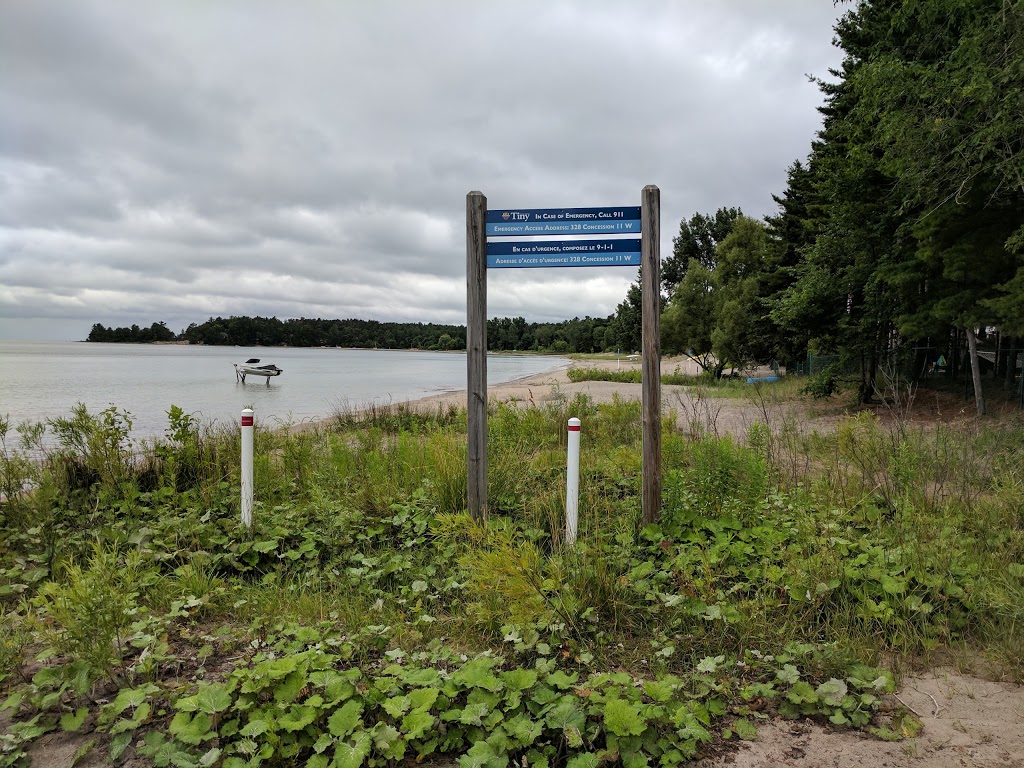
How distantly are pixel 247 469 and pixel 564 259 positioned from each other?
11.0 ft

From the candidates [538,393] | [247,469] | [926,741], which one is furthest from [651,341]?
[538,393]

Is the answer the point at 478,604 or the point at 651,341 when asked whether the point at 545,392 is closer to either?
the point at 651,341

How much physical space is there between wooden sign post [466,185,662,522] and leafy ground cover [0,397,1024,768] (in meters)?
0.38

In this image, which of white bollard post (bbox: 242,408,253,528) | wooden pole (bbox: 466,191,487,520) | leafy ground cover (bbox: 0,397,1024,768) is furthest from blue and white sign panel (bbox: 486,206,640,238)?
white bollard post (bbox: 242,408,253,528)

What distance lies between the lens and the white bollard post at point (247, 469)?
16.9 ft

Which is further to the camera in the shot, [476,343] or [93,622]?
[476,343]

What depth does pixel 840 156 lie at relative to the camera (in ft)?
47.9

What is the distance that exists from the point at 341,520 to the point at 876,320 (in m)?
14.9

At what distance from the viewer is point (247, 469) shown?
17.3 feet

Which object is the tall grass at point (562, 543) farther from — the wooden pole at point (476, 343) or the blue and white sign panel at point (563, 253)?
the blue and white sign panel at point (563, 253)

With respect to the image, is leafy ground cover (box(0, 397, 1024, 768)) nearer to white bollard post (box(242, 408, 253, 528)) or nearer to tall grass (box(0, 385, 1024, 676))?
tall grass (box(0, 385, 1024, 676))

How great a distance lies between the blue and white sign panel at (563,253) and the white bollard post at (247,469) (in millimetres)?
2604

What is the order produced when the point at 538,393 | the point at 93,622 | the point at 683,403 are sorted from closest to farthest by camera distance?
the point at 93,622, the point at 683,403, the point at 538,393

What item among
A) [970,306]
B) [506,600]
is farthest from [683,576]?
[970,306]
